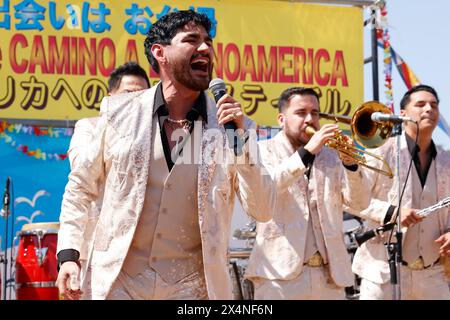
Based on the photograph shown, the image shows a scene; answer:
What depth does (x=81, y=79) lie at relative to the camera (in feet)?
32.0

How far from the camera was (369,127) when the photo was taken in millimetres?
7648

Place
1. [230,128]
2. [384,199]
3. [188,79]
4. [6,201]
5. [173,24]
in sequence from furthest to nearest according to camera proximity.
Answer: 1. [6,201]
2. [384,199]
3. [173,24]
4. [188,79]
5. [230,128]

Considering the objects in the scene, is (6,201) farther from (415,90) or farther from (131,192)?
(131,192)

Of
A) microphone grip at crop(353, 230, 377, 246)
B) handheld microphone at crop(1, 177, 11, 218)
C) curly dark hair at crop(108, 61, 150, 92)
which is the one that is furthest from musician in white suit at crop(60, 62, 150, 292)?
microphone grip at crop(353, 230, 377, 246)

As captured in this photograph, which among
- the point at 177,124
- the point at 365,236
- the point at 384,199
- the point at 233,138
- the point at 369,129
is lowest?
the point at 233,138

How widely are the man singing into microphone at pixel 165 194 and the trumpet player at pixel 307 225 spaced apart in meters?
2.09

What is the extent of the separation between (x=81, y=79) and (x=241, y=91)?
170cm

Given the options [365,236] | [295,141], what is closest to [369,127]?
[295,141]

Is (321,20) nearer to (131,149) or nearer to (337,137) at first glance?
(337,137)

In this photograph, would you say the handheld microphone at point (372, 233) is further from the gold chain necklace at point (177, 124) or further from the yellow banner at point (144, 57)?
the gold chain necklace at point (177, 124)

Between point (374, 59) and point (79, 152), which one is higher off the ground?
point (374, 59)

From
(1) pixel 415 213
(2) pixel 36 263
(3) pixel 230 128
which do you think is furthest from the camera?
(2) pixel 36 263

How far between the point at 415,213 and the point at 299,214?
3.13ft

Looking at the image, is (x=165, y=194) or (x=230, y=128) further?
(x=165, y=194)
